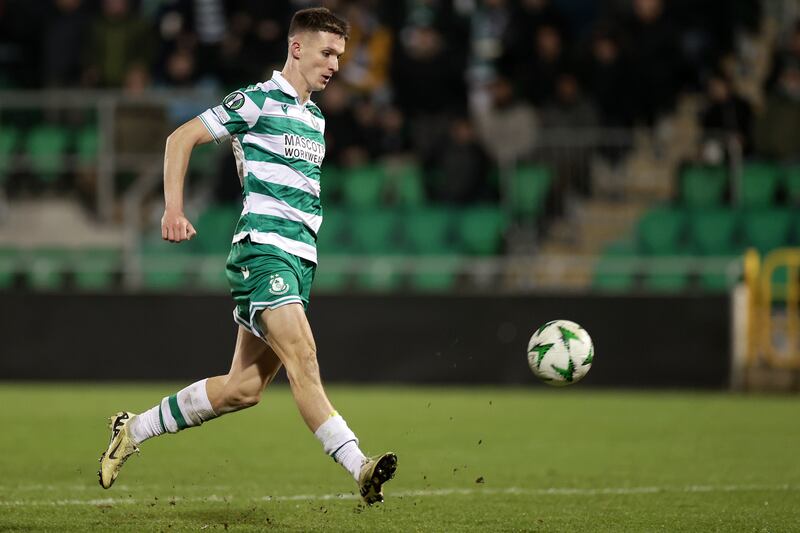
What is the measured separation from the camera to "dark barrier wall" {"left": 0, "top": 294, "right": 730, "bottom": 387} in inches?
595

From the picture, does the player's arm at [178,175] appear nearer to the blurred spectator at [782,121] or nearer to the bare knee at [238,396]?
the bare knee at [238,396]

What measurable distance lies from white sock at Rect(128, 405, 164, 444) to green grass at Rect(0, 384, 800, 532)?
361 mm

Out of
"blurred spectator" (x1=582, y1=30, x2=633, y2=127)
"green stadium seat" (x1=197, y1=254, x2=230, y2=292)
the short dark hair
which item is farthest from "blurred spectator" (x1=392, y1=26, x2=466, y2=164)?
the short dark hair

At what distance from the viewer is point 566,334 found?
7.22m

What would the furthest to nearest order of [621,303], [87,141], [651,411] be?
[87,141], [621,303], [651,411]

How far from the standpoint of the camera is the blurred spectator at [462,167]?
1667cm

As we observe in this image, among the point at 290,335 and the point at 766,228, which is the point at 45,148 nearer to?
the point at 766,228

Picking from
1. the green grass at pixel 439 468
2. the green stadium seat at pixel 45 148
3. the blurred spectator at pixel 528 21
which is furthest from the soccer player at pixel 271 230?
the blurred spectator at pixel 528 21

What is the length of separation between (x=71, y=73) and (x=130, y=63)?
841 mm

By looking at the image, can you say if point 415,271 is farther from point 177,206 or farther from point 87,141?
point 177,206

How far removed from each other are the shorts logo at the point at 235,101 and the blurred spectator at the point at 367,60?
11.8m

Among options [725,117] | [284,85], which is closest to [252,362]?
[284,85]

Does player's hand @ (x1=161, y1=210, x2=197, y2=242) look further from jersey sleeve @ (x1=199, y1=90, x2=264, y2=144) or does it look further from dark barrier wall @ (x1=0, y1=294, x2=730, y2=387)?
dark barrier wall @ (x1=0, y1=294, x2=730, y2=387)

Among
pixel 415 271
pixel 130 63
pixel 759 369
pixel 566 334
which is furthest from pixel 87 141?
pixel 566 334
